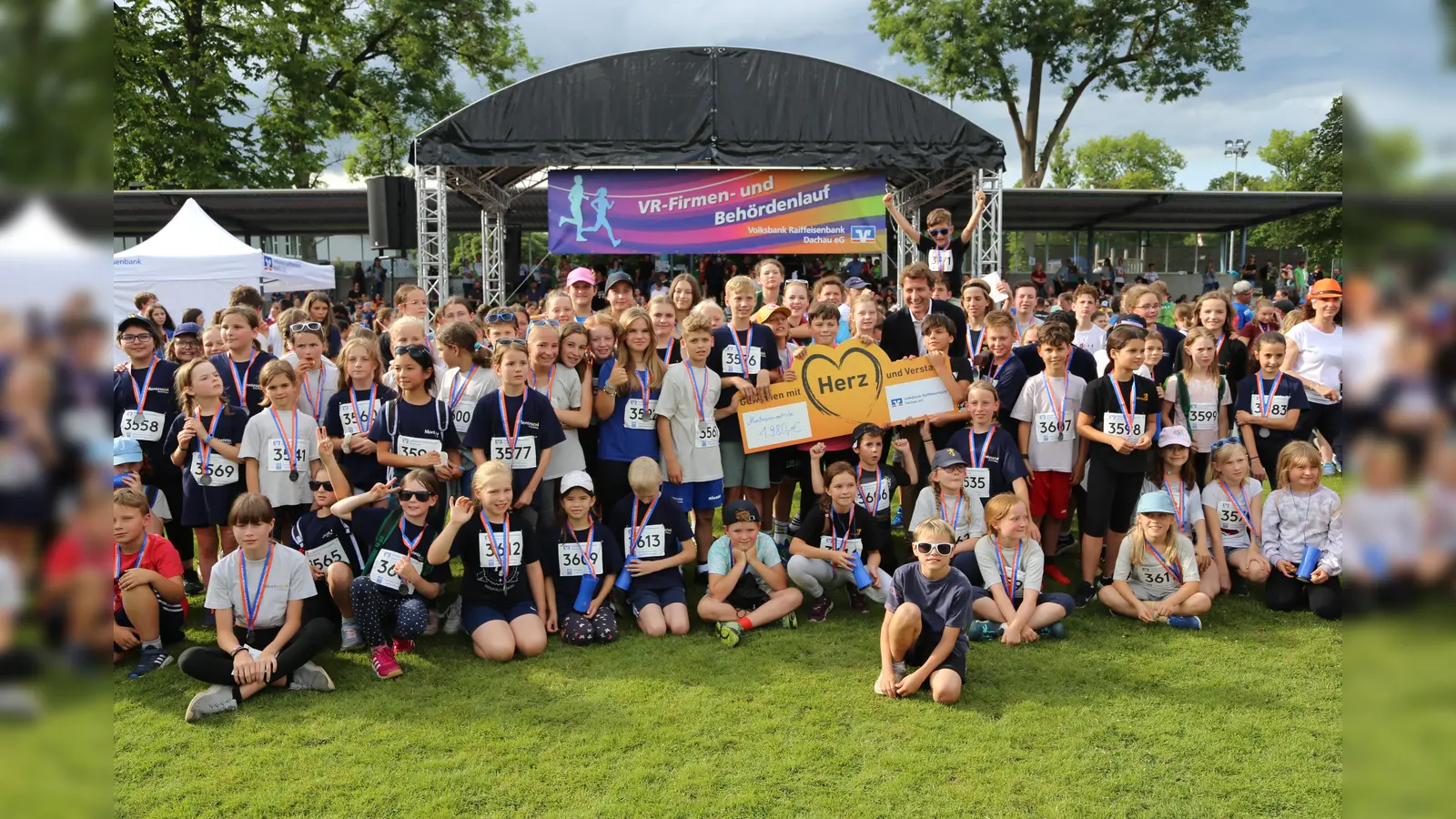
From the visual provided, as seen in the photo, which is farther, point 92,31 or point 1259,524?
point 1259,524

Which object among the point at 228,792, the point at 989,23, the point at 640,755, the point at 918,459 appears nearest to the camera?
the point at 228,792

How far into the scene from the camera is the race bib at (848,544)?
5.64 m

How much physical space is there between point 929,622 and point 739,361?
2.33m

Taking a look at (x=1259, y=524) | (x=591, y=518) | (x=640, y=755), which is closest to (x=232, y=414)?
(x=591, y=518)

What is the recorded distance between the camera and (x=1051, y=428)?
6062 millimetres

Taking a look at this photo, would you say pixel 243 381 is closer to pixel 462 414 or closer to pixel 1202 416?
pixel 462 414

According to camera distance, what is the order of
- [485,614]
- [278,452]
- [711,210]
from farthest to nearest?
[711,210] < [278,452] < [485,614]

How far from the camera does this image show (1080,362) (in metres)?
6.37

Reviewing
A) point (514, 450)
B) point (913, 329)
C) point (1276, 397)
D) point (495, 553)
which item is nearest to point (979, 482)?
point (913, 329)

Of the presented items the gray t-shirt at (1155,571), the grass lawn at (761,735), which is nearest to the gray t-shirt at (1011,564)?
the grass lawn at (761,735)

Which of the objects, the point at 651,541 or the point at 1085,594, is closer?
the point at 651,541

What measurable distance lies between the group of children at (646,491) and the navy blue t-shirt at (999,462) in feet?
0.04

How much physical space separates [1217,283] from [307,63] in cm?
2672

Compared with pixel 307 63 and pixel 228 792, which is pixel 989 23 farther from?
pixel 228 792
